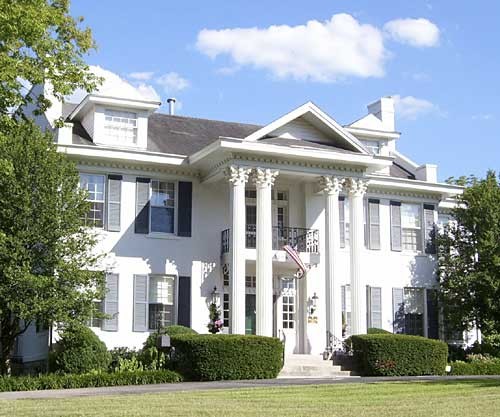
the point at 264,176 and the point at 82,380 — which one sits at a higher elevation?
the point at 264,176

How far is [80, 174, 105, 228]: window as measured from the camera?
26.6 meters

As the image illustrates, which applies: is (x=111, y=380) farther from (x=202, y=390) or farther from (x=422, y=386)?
Answer: (x=422, y=386)

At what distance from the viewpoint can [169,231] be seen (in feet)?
90.0

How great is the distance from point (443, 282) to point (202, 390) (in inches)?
592

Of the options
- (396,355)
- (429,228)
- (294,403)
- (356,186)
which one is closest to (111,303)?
(356,186)

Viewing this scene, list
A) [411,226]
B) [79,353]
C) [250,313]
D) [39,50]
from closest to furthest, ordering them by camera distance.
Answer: [39,50] → [79,353] → [250,313] → [411,226]

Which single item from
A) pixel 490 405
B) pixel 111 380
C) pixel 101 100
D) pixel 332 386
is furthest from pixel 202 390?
pixel 101 100

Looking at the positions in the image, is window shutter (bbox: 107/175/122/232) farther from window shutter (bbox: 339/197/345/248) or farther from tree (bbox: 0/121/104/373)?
window shutter (bbox: 339/197/345/248)

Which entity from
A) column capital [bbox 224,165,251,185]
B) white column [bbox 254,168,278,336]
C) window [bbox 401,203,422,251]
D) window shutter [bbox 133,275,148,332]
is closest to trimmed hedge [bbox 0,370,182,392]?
white column [bbox 254,168,278,336]

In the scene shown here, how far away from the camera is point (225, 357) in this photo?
2272 cm

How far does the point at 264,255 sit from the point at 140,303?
4.26 metres

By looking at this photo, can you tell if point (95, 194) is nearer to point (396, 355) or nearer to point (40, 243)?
point (40, 243)

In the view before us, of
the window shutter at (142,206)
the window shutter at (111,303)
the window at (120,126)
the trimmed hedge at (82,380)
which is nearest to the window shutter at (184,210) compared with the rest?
the window shutter at (142,206)

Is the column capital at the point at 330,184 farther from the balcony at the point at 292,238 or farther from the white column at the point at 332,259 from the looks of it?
the balcony at the point at 292,238
